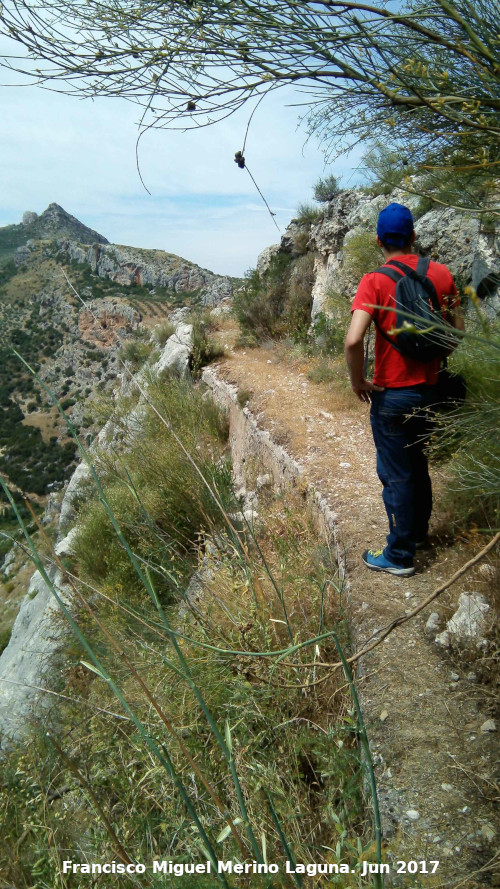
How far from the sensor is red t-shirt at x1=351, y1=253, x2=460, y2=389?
2502mm

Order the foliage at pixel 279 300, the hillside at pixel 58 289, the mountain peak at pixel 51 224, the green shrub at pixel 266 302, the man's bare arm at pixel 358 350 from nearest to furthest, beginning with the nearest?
the man's bare arm at pixel 358 350, the foliage at pixel 279 300, the green shrub at pixel 266 302, the hillside at pixel 58 289, the mountain peak at pixel 51 224

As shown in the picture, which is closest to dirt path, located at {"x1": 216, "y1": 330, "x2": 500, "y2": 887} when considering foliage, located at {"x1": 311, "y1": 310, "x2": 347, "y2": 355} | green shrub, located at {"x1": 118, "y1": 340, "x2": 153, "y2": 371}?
foliage, located at {"x1": 311, "y1": 310, "x2": 347, "y2": 355}

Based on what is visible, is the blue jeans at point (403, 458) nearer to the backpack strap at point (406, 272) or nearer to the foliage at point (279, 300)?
the backpack strap at point (406, 272)

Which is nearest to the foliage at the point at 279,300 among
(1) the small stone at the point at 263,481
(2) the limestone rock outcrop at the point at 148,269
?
(1) the small stone at the point at 263,481

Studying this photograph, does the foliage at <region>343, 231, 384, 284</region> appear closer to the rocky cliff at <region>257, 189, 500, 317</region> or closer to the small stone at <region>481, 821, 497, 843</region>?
the rocky cliff at <region>257, 189, 500, 317</region>

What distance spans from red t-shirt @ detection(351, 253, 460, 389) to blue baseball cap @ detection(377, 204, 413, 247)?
0.29 ft


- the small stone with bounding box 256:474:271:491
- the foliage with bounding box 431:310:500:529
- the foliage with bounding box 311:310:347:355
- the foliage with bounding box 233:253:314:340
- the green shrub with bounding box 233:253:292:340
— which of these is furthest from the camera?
the green shrub with bounding box 233:253:292:340

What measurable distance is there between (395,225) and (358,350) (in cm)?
65

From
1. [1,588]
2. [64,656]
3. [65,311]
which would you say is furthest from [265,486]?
[65,311]

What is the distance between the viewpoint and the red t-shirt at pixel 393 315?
8.21ft

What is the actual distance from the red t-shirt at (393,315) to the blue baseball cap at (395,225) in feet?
0.29

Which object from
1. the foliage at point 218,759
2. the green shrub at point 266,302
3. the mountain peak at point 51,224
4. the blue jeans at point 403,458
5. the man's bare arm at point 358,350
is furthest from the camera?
the mountain peak at point 51,224

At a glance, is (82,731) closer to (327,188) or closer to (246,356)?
(246,356)

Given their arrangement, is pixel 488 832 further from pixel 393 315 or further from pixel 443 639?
pixel 393 315
